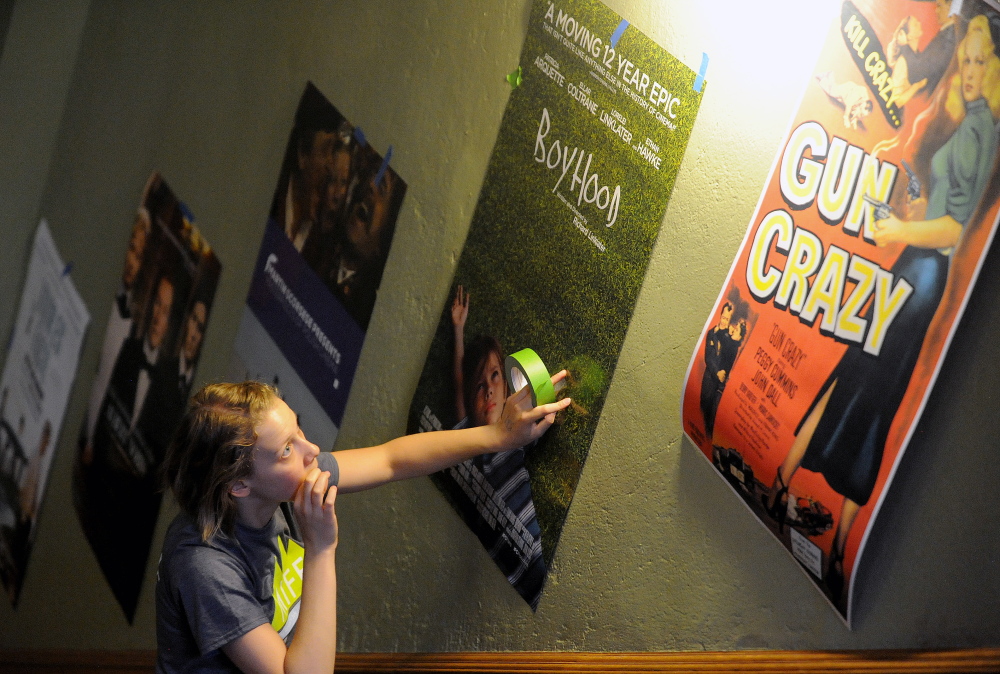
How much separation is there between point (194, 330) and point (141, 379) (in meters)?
0.51

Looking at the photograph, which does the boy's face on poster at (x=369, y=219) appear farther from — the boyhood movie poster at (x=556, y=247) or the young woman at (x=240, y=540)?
the young woman at (x=240, y=540)

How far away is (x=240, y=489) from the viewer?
67.9 inches

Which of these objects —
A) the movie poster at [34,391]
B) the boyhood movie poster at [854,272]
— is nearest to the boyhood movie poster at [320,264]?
the boyhood movie poster at [854,272]

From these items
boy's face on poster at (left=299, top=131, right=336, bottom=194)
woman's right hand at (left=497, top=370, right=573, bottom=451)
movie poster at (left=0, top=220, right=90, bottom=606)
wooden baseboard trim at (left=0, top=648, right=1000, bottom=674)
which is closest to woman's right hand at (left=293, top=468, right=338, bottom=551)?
woman's right hand at (left=497, top=370, right=573, bottom=451)

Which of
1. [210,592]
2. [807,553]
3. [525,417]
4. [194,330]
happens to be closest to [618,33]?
[525,417]

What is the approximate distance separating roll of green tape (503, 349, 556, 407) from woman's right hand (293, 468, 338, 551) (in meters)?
0.43

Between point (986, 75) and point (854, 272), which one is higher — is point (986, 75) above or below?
above

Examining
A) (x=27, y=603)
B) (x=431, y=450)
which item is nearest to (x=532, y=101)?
(x=431, y=450)

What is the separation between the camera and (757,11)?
158 centimetres

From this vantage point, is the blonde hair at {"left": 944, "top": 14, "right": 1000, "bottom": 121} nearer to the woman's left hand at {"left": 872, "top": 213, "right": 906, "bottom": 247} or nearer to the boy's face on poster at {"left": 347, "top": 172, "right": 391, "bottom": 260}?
the woman's left hand at {"left": 872, "top": 213, "right": 906, "bottom": 247}

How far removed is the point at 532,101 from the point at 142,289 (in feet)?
8.22

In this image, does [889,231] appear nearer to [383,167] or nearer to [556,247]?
[556,247]

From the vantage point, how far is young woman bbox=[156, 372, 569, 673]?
1651 millimetres

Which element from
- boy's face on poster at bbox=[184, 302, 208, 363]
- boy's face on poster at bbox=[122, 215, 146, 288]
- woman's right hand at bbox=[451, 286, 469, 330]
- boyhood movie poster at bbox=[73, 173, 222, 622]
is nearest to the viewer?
woman's right hand at bbox=[451, 286, 469, 330]
